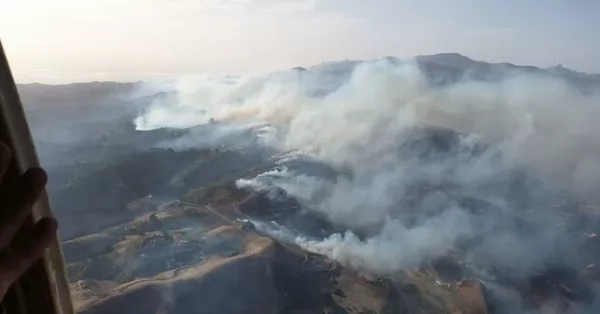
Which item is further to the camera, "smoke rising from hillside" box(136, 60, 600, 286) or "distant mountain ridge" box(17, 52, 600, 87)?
"distant mountain ridge" box(17, 52, 600, 87)

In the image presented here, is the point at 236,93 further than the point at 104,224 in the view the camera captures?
Yes

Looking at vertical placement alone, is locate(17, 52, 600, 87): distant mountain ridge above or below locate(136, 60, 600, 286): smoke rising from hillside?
above

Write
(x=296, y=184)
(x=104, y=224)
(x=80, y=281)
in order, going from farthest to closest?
1. (x=296, y=184)
2. (x=104, y=224)
3. (x=80, y=281)

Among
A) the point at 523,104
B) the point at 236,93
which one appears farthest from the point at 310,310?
the point at 523,104

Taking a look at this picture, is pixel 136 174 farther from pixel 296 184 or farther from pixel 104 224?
pixel 296 184

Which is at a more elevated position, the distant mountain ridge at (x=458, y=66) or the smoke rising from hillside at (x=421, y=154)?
the distant mountain ridge at (x=458, y=66)

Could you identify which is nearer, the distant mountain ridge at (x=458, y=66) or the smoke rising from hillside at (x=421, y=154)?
the smoke rising from hillside at (x=421, y=154)

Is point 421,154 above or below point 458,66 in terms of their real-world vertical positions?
below

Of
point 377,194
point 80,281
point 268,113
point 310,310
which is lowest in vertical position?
point 310,310
